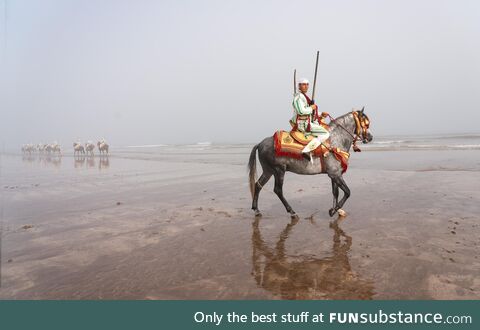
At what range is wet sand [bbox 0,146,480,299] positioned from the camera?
394 cm

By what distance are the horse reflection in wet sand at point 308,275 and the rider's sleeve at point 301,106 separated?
3392 mm

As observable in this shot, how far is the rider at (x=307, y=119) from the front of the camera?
7551 mm

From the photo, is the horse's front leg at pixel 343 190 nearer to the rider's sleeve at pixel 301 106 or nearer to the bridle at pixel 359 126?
the bridle at pixel 359 126

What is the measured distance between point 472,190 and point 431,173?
469cm

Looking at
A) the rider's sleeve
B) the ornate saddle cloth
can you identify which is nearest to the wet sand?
the ornate saddle cloth

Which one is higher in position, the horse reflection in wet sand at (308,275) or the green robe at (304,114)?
the green robe at (304,114)

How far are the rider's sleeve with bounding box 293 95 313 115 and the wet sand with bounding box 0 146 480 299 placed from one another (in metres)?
2.74

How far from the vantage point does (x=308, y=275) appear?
425 centimetres

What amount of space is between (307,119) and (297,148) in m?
0.82

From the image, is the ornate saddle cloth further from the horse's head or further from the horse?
the horse's head

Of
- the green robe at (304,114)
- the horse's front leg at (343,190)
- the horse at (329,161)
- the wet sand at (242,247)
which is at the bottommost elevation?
the wet sand at (242,247)

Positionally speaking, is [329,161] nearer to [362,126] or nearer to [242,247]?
[362,126]

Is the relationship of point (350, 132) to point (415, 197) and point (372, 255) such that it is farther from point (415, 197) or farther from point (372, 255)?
point (372, 255)

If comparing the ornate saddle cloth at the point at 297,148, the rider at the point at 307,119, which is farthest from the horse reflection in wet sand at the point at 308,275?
the rider at the point at 307,119
